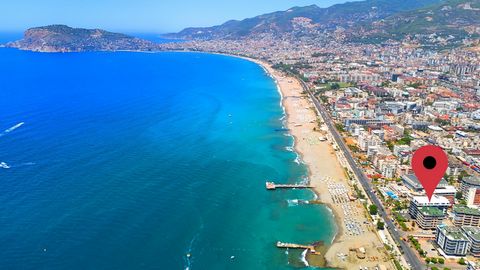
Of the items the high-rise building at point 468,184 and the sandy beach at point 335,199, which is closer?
the sandy beach at point 335,199

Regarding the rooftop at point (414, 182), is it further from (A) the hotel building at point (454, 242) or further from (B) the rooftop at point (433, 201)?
(A) the hotel building at point (454, 242)

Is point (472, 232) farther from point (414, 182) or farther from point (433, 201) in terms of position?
point (414, 182)

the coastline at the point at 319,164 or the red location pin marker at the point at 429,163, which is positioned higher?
the red location pin marker at the point at 429,163

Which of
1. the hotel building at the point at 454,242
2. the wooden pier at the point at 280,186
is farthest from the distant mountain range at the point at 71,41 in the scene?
the hotel building at the point at 454,242

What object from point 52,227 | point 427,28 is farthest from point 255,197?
point 427,28

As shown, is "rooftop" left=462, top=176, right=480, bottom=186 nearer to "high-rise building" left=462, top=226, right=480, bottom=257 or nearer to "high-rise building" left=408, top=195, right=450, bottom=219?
"high-rise building" left=408, top=195, right=450, bottom=219

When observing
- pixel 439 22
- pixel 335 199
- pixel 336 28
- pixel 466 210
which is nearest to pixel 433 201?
pixel 466 210

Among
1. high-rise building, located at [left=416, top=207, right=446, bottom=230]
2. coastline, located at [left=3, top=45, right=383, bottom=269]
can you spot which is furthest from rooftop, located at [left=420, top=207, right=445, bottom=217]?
coastline, located at [left=3, top=45, right=383, bottom=269]
